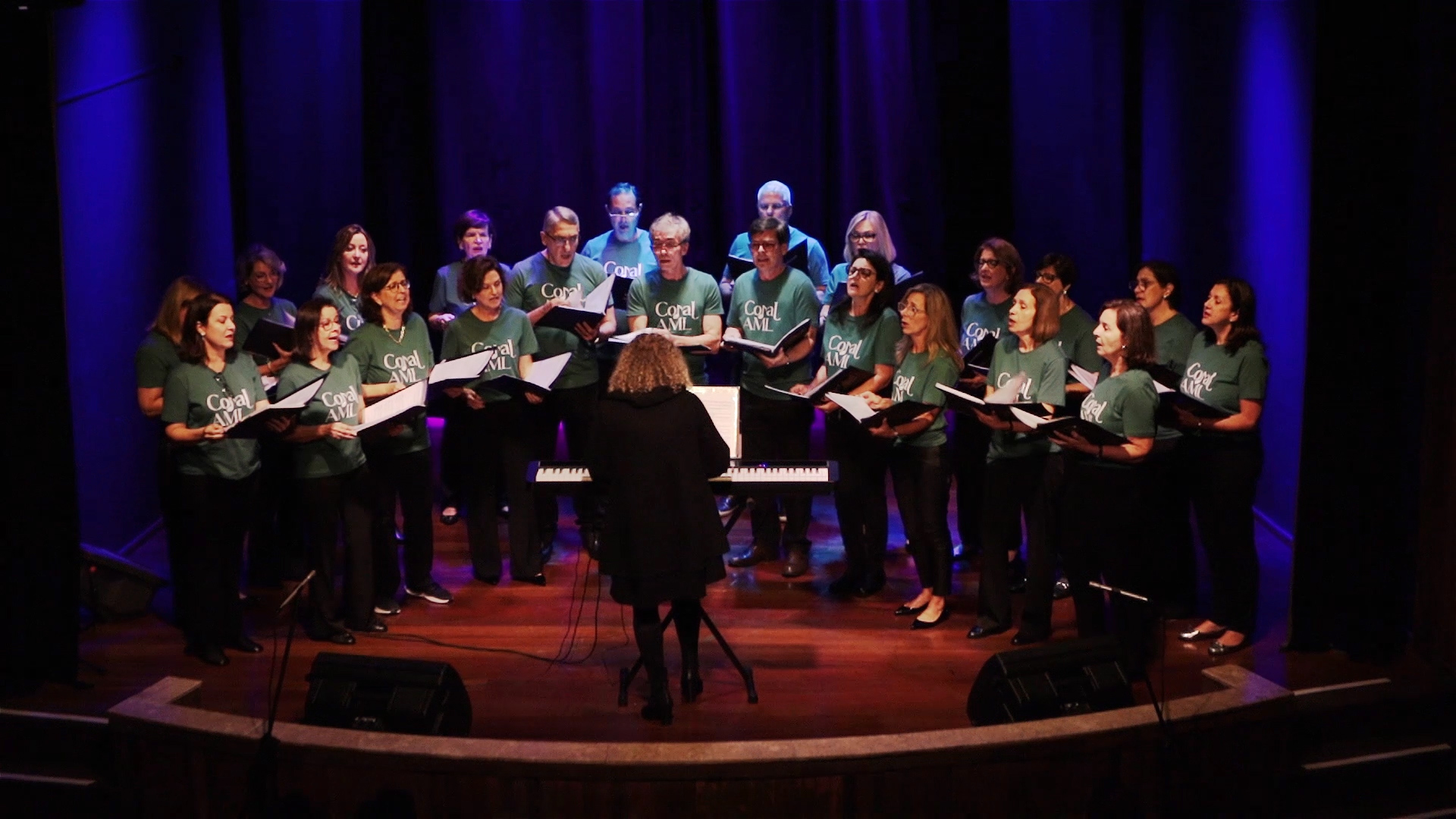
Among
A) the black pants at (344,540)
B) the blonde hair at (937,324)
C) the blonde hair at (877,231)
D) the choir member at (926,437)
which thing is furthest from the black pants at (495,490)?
the blonde hair at (937,324)

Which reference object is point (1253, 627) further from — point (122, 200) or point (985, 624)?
point (122, 200)

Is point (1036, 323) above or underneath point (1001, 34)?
underneath

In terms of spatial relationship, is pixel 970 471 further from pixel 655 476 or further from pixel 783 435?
pixel 655 476

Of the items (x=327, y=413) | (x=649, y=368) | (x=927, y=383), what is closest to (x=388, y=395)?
(x=327, y=413)

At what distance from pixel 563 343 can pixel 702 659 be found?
6.56 ft

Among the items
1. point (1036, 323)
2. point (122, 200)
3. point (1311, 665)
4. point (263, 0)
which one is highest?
point (263, 0)

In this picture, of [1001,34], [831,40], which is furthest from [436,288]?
[1001,34]

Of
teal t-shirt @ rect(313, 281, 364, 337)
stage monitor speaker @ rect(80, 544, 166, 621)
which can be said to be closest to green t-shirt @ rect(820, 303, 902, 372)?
teal t-shirt @ rect(313, 281, 364, 337)

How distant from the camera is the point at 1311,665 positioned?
17.8ft

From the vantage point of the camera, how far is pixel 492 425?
6625mm

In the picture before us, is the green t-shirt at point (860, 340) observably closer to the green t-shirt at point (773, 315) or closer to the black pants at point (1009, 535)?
the green t-shirt at point (773, 315)

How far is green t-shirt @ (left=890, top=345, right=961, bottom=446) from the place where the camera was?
598cm

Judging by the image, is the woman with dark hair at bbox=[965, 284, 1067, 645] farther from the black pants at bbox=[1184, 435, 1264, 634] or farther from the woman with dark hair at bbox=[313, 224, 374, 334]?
the woman with dark hair at bbox=[313, 224, 374, 334]

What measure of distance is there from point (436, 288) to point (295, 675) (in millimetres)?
2623
